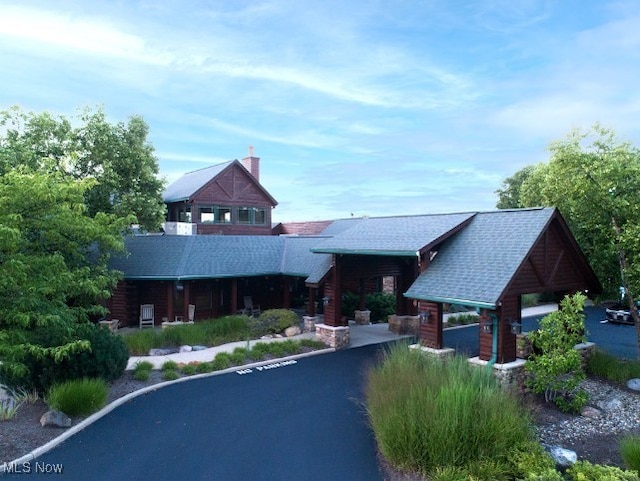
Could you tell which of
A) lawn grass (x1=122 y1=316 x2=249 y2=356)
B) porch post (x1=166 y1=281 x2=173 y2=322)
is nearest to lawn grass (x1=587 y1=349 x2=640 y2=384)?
lawn grass (x1=122 y1=316 x2=249 y2=356)

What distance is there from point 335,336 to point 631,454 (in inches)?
411

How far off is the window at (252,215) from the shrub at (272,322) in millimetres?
13379

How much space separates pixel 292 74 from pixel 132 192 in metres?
10.1

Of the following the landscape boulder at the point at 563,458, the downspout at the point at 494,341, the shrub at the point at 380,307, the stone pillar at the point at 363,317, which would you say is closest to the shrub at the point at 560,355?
the downspout at the point at 494,341

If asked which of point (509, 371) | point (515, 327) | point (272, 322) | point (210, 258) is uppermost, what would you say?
point (210, 258)

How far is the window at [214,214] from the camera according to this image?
2930 centimetres

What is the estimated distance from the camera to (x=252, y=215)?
1264 inches

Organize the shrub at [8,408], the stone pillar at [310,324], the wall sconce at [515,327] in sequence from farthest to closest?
the stone pillar at [310,324]
the wall sconce at [515,327]
the shrub at [8,408]

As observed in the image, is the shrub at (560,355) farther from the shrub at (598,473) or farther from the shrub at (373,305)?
the shrub at (373,305)

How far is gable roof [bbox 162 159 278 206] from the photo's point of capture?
2909 centimetres

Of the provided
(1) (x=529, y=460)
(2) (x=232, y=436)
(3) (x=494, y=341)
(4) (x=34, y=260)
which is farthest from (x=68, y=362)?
(3) (x=494, y=341)

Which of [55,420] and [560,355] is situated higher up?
[560,355]

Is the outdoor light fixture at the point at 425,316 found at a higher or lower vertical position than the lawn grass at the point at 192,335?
A: higher
